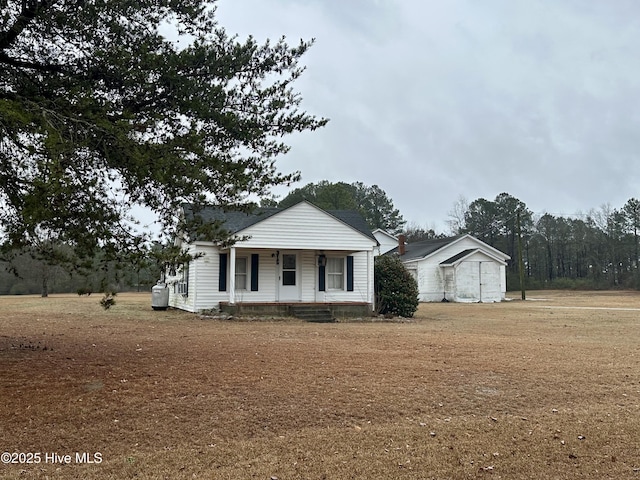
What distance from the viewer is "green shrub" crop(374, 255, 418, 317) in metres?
20.3

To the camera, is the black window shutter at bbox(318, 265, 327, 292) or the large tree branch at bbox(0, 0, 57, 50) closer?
the large tree branch at bbox(0, 0, 57, 50)

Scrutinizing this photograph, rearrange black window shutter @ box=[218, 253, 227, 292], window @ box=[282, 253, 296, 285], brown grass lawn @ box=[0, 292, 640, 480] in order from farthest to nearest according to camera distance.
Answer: window @ box=[282, 253, 296, 285], black window shutter @ box=[218, 253, 227, 292], brown grass lawn @ box=[0, 292, 640, 480]

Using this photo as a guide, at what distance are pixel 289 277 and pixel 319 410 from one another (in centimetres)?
1537

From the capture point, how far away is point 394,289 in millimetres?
20656

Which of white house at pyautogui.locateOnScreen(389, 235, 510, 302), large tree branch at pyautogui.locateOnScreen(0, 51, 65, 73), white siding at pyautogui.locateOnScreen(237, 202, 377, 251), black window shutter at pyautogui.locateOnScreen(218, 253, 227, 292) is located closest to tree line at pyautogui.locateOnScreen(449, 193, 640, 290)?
white house at pyautogui.locateOnScreen(389, 235, 510, 302)

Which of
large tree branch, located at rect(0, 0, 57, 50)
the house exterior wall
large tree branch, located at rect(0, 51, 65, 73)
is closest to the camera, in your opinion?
large tree branch, located at rect(0, 0, 57, 50)

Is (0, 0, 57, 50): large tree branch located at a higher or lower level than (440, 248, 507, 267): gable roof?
higher

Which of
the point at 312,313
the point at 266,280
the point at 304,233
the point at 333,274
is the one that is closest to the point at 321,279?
the point at 333,274

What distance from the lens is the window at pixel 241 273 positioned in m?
20.4

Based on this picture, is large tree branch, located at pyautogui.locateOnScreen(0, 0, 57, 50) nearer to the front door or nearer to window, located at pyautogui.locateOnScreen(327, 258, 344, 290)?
the front door

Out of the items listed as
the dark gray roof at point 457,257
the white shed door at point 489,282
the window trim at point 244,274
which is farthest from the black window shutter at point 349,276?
the white shed door at point 489,282

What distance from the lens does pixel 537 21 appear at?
13.9m

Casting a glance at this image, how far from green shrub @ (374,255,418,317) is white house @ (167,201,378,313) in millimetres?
492

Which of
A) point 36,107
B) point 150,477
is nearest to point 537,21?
point 36,107
